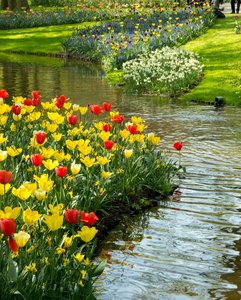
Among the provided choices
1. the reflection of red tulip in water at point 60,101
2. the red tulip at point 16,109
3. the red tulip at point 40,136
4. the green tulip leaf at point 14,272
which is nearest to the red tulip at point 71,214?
the green tulip leaf at point 14,272

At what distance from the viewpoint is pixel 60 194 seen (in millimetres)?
3854

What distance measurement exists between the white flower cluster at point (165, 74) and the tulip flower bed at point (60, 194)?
7346mm

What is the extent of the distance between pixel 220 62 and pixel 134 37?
3779 mm

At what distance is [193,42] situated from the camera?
19781 mm

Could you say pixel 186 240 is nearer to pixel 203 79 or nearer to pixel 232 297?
pixel 232 297

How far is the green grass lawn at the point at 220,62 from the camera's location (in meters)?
12.5

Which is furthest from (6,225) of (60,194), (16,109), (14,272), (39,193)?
(16,109)

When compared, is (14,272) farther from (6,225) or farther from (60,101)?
(60,101)

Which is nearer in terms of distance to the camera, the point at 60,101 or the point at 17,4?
the point at 60,101

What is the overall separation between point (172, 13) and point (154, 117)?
1608 cm

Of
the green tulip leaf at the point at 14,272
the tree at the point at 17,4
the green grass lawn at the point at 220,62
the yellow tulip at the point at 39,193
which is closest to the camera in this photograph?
the green tulip leaf at the point at 14,272

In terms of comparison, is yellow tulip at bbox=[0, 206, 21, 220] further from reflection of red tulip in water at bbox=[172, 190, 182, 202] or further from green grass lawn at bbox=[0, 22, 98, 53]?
green grass lawn at bbox=[0, 22, 98, 53]

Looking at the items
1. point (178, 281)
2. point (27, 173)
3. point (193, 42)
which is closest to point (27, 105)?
point (27, 173)

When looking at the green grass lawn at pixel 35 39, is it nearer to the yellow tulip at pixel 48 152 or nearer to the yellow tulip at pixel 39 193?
the yellow tulip at pixel 48 152
